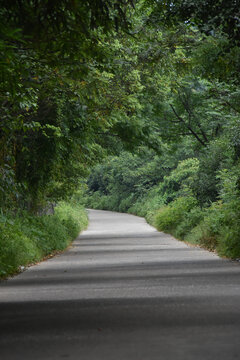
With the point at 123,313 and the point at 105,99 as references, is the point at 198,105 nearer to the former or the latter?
the point at 105,99

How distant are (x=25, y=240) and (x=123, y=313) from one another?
36.5 feet

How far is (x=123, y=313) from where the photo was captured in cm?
927

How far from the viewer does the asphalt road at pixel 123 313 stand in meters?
6.82

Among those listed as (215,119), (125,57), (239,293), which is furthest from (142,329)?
(215,119)

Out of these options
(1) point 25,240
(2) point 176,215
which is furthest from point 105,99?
(2) point 176,215

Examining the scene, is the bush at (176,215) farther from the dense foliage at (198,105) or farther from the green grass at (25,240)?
the green grass at (25,240)

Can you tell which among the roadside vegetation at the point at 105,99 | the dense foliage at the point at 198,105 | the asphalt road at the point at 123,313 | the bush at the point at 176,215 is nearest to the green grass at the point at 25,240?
the roadside vegetation at the point at 105,99

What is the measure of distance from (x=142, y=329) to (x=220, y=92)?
18700 mm

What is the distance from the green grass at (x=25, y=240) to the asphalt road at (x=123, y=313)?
19.8 inches

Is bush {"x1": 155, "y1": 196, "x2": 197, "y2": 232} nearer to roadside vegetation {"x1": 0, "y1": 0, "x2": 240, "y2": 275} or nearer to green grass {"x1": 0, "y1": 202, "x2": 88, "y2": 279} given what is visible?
roadside vegetation {"x1": 0, "y1": 0, "x2": 240, "y2": 275}

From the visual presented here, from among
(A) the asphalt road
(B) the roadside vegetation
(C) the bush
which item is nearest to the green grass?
(B) the roadside vegetation

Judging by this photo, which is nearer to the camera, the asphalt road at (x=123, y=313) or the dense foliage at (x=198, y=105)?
the asphalt road at (x=123, y=313)

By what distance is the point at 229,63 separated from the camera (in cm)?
1608

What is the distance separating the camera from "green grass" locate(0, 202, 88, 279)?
660 inches
